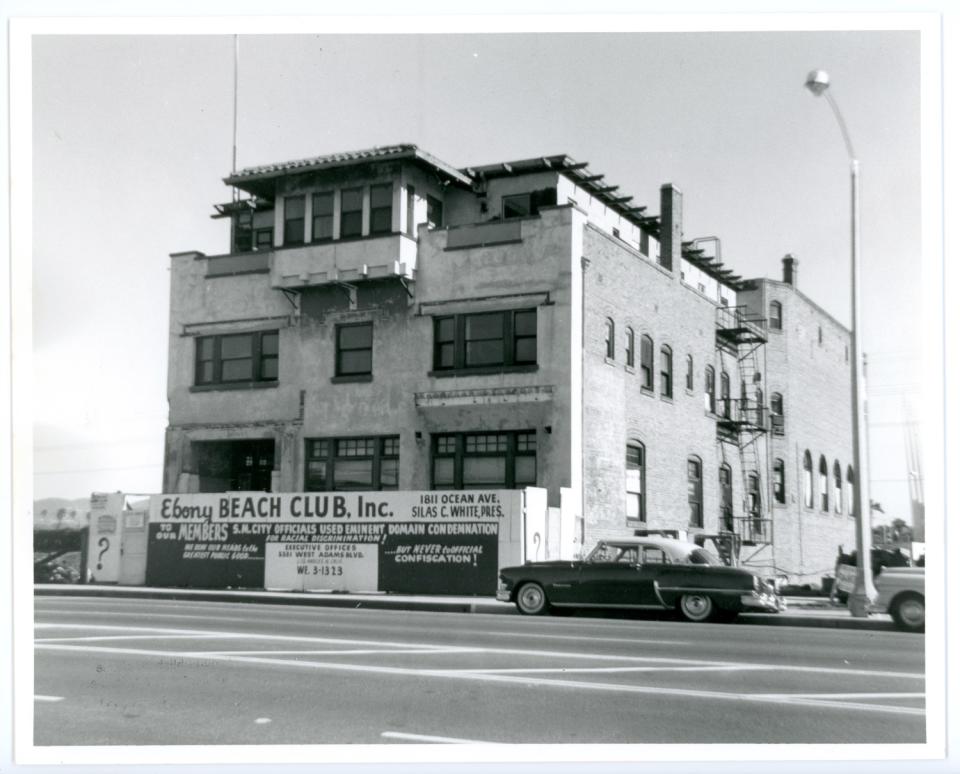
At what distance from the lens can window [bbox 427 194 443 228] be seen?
2580 centimetres

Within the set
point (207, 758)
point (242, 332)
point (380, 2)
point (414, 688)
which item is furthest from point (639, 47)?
point (242, 332)

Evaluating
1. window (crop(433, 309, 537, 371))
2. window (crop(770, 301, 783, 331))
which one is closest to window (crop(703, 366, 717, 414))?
window (crop(770, 301, 783, 331))

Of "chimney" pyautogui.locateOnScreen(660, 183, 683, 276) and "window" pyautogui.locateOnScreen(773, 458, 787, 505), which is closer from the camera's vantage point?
"chimney" pyautogui.locateOnScreen(660, 183, 683, 276)

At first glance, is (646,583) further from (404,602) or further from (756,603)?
(404,602)

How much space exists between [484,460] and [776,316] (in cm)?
1130

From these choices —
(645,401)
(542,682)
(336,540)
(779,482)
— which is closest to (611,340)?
(645,401)

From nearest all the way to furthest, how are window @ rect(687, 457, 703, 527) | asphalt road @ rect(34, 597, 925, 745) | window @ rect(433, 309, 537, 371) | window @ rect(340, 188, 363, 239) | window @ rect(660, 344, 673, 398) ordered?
asphalt road @ rect(34, 597, 925, 745) → window @ rect(433, 309, 537, 371) → window @ rect(340, 188, 363, 239) → window @ rect(660, 344, 673, 398) → window @ rect(687, 457, 703, 527)

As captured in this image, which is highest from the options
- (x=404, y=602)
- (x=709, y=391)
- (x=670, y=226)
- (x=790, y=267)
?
(x=670, y=226)

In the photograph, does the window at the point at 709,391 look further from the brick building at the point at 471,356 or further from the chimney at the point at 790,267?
the chimney at the point at 790,267

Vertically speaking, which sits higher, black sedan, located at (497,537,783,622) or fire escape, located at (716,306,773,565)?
fire escape, located at (716,306,773,565)

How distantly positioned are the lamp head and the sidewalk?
25.9 feet

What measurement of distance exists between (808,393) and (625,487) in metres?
8.10

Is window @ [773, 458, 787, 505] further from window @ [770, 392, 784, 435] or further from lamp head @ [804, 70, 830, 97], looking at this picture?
lamp head @ [804, 70, 830, 97]

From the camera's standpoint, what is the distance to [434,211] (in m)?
26.1
